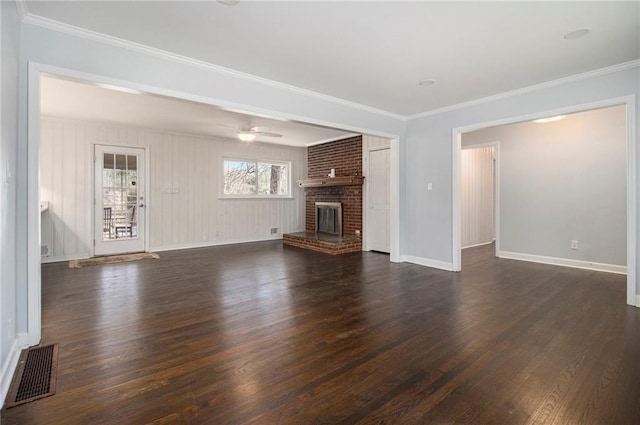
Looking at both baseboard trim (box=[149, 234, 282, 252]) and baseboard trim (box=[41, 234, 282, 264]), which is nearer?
baseboard trim (box=[41, 234, 282, 264])

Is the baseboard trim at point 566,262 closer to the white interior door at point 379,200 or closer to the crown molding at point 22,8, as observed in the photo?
the white interior door at point 379,200

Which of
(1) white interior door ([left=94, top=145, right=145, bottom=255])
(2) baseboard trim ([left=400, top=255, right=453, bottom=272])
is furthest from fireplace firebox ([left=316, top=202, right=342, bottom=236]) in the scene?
(1) white interior door ([left=94, top=145, right=145, bottom=255])

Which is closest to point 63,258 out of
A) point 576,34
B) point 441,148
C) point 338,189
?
point 338,189

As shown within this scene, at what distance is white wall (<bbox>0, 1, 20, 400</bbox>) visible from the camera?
1.82m

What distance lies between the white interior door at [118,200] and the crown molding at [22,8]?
4.05 m

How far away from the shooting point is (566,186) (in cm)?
511

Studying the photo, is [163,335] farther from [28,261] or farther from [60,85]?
[60,85]

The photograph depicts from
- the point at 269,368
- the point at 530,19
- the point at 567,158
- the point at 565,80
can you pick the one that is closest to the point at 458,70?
the point at 530,19

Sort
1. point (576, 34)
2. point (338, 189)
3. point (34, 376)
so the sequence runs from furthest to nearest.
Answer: point (338, 189)
point (576, 34)
point (34, 376)

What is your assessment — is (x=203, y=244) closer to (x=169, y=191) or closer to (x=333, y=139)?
(x=169, y=191)

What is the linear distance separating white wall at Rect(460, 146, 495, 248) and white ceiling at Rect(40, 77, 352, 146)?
286 cm

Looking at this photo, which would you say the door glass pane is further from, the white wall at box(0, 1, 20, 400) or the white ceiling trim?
the white wall at box(0, 1, 20, 400)

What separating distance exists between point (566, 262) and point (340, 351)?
4.75m

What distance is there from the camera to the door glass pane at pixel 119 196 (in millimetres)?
6035
